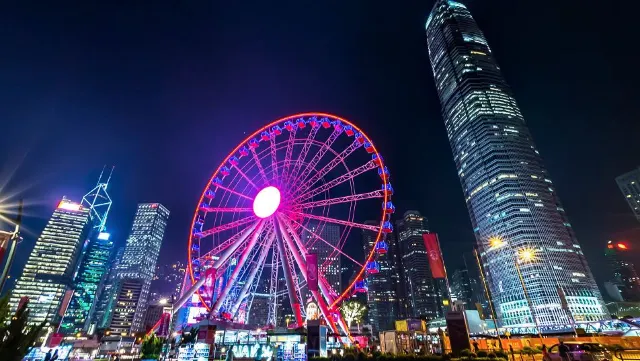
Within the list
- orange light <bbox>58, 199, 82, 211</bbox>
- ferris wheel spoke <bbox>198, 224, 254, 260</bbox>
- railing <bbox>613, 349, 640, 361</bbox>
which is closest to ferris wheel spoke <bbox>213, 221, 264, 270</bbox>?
ferris wheel spoke <bbox>198, 224, 254, 260</bbox>

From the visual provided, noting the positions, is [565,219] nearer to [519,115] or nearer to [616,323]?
[519,115]

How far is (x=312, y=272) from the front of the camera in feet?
97.5

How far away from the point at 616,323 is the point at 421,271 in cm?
16153

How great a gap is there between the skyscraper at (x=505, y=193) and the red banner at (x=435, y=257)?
7623 centimetres

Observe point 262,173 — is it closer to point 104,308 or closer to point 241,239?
point 241,239

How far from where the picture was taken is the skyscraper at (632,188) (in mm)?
105812

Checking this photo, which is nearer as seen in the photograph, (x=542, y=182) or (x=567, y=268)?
(x=567, y=268)

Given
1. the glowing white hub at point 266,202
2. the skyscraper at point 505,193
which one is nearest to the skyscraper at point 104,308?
the glowing white hub at point 266,202

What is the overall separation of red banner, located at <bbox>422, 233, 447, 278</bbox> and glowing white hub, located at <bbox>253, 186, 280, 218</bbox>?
662 inches

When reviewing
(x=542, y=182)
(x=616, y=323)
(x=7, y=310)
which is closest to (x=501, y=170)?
(x=542, y=182)

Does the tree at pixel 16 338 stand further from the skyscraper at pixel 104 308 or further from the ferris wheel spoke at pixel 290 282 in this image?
the skyscraper at pixel 104 308

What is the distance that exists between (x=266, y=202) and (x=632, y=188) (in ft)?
437

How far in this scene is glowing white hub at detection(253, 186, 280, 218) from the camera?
35.7 m

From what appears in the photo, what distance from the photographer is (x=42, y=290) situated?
146750mm
